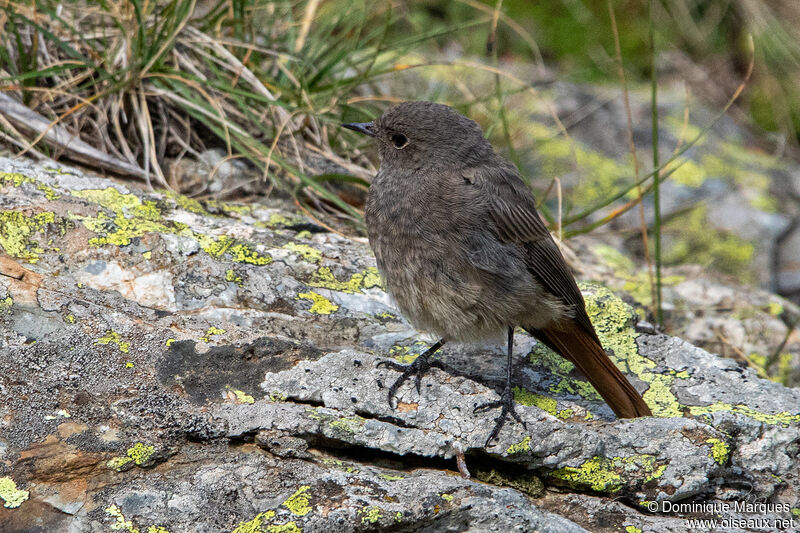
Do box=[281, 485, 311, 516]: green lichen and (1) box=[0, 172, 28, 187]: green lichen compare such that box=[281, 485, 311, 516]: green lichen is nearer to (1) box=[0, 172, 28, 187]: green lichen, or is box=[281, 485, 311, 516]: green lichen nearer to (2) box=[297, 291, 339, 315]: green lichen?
(2) box=[297, 291, 339, 315]: green lichen

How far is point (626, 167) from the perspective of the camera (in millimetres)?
7148

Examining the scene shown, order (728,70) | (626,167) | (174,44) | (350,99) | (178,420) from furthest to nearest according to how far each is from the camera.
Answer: (728,70), (626,167), (350,99), (174,44), (178,420)

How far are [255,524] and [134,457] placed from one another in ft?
1.79

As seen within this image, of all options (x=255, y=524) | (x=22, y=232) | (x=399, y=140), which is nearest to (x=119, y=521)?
(x=255, y=524)

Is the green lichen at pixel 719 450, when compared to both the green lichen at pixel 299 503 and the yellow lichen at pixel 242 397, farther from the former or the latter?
the yellow lichen at pixel 242 397

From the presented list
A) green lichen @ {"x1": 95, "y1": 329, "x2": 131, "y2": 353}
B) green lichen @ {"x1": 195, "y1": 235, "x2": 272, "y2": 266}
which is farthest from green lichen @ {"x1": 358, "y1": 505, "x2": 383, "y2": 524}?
green lichen @ {"x1": 195, "y1": 235, "x2": 272, "y2": 266}

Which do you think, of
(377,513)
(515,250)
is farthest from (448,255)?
(377,513)

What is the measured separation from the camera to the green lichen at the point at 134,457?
9.25ft

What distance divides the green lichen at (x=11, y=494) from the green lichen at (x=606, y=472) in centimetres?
206

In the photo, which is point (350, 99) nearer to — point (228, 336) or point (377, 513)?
point (228, 336)

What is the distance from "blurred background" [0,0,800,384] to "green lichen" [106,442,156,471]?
213cm

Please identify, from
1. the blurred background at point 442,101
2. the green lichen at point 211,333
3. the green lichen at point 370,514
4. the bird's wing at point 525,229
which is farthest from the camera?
the blurred background at point 442,101

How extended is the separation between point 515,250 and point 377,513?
A: 1.63 m

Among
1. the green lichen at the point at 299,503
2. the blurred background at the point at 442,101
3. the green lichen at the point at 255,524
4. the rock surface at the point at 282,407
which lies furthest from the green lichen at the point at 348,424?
the blurred background at the point at 442,101
